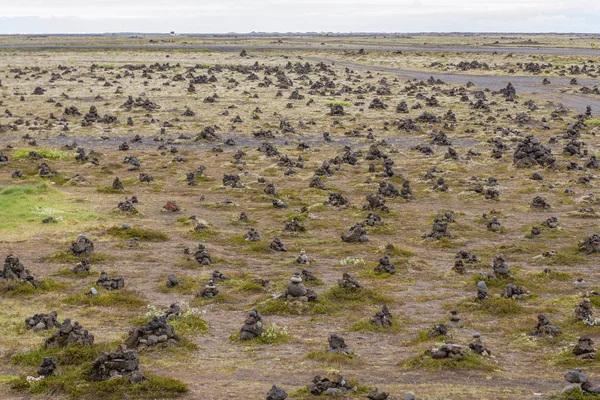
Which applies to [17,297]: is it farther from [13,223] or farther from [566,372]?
[566,372]

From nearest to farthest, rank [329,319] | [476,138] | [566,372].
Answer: [566,372] → [329,319] → [476,138]

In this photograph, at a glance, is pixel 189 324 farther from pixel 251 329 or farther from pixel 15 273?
pixel 15 273

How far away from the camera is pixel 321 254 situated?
28.4 metres

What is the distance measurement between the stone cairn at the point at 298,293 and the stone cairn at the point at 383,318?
2.52 m

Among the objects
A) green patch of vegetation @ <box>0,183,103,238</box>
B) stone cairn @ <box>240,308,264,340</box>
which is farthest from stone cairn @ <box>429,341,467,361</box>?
green patch of vegetation @ <box>0,183,103,238</box>

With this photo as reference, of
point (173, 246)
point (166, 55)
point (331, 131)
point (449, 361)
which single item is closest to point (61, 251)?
point (173, 246)

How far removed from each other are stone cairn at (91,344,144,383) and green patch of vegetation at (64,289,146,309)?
6.19 m

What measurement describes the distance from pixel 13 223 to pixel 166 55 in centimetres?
12216

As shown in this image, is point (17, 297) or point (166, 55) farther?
point (166, 55)

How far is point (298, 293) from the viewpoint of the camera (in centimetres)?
2198

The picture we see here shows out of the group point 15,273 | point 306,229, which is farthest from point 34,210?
point 306,229

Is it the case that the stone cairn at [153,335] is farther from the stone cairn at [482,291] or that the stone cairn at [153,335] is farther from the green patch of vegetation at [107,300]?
the stone cairn at [482,291]

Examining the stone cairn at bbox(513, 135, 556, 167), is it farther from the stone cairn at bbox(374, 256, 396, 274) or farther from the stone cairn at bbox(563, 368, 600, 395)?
the stone cairn at bbox(563, 368, 600, 395)

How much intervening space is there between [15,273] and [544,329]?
16.9 meters
